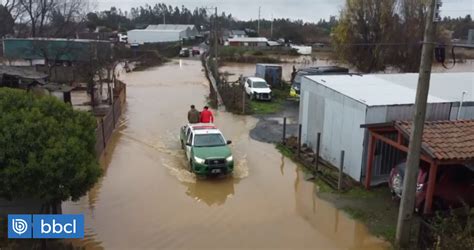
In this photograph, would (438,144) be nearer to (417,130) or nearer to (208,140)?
(417,130)

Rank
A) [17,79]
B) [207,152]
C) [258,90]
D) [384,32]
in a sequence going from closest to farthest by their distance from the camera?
[207,152], [17,79], [258,90], [384,32]

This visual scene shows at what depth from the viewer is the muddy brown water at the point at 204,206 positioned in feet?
36.2

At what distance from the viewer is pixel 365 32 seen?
1604 inches

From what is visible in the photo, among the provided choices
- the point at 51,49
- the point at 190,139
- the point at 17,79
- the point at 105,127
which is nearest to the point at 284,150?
the point at 190,139

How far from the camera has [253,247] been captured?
35.0 feet

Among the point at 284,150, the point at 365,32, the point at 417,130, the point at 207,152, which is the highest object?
the point at 365,32

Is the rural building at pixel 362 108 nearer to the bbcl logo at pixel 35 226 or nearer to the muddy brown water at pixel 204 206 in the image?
the muddy brown water at pixel 204 206

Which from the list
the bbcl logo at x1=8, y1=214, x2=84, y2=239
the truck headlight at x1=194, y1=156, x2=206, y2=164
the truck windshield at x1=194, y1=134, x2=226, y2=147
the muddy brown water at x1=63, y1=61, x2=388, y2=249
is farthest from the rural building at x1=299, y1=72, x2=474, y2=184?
the bbcl logo at x1=8, y1=214, x2=84, y2=239

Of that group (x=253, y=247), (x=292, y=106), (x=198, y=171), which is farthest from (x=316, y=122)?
(x=292, y=106)

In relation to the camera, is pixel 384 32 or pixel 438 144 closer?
pixel 438 144

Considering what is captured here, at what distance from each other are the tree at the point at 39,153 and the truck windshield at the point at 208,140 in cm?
630

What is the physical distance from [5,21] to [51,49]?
25848mm

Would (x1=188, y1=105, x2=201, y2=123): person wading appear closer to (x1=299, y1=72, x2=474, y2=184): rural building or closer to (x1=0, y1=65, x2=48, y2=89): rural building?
(x1=299, y1=72, x2=474, y2=184): rural building

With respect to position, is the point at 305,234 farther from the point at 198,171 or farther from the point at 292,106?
the point at 292,106
